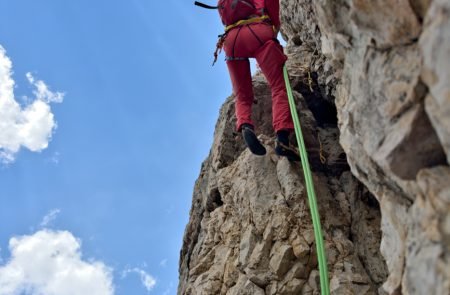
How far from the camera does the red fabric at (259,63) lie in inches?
242

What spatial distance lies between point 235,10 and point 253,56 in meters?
0.77

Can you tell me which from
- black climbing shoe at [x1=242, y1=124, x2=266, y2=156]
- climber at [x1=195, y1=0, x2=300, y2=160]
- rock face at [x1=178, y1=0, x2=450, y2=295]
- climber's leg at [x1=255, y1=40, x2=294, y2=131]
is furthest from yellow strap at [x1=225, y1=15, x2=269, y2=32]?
black climbing shoe at [x1=242, y1=124, x2=266, y2=156]

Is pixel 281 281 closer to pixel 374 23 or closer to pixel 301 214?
pixel 301 214

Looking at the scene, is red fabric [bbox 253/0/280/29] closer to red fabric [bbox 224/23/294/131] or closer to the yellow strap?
the yellow strap

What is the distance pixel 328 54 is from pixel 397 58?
4.82 ft

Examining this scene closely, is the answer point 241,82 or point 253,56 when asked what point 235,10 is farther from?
point 241,82

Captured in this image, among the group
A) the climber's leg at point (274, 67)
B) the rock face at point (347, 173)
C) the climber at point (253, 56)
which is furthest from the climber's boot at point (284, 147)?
the climber's leg at point (274, 67)

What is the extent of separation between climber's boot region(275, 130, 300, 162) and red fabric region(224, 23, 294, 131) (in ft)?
0.33

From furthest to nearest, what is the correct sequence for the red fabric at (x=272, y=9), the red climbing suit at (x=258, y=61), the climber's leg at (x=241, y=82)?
the red fabric at (x=272, y=9) → the climber's leg at (x=241, y=82) → the red climbing suit at (x=258, y=61)

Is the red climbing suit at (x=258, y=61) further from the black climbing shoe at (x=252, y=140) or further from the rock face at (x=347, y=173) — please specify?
the rock face at (x=347, y=173)

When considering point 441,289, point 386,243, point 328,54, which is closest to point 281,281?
point 386,243

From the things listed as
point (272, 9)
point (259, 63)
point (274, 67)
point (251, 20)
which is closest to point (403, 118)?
point (274, 67)

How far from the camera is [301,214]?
5.84 meters

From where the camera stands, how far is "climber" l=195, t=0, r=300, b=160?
607cm
